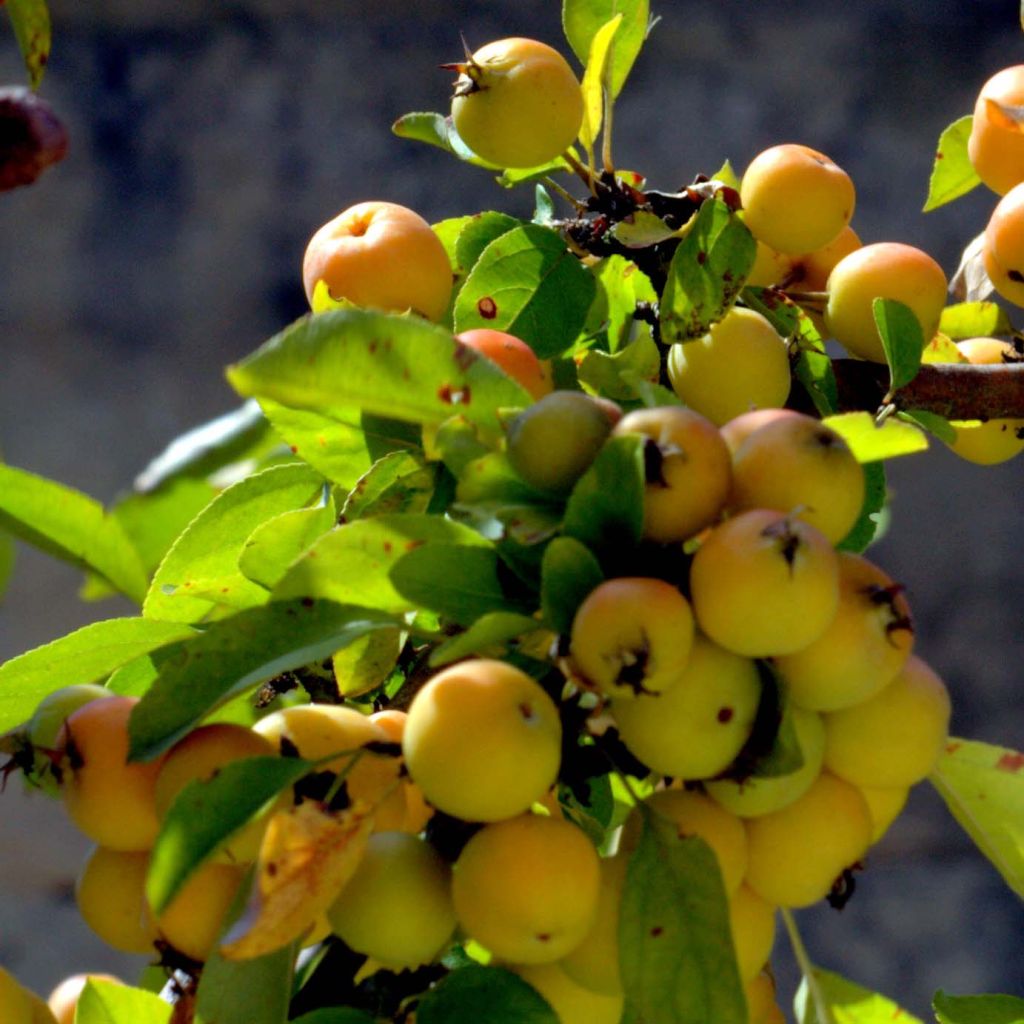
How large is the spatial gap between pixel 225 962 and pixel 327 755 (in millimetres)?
71

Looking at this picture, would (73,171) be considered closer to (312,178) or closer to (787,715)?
(312,178)

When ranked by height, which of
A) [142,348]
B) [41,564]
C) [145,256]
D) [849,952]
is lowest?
[849,952]

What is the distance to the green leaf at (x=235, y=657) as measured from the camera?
0.43 m

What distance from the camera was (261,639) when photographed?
17.6 inches

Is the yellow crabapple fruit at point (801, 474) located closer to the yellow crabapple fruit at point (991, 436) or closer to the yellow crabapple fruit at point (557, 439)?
the yellow crabapple fruit at point (557, 439)

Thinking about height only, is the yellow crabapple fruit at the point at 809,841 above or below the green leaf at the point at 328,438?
below

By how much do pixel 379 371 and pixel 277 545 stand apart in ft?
0.42

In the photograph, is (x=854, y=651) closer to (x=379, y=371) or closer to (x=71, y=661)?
(x=379, y=371)

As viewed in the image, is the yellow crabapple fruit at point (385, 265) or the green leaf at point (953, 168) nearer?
the yellow crabapple fruit at point (385, 265)

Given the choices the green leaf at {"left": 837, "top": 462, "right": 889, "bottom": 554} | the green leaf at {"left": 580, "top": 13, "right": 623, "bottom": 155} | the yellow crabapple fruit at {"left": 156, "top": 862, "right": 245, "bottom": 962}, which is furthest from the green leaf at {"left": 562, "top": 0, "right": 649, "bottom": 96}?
the yellow crabapple fruit at {"left": 156, "top": 862, "right": 245, "bottom": 962}

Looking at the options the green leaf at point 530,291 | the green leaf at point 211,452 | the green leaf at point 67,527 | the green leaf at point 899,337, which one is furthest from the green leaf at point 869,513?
the green leaf at point 211,452

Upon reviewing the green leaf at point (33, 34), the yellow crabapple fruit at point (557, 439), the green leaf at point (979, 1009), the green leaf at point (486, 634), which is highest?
the green leaf at point (33, 34)

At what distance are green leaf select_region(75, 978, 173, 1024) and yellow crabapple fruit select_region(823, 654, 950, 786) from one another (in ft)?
0.87

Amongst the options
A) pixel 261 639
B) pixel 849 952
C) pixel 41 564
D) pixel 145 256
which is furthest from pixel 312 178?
pixel 261 639
